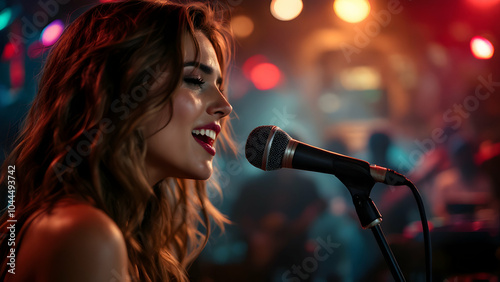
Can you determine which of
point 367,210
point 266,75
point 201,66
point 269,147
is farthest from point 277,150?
point 266,75

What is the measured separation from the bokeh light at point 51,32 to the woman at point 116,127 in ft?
5.94

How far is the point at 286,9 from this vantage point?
13.9 feet

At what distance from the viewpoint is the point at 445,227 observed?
3836 millimetres

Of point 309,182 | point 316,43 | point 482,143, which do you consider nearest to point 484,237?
point 482,143

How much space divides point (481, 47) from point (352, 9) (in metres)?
1.44

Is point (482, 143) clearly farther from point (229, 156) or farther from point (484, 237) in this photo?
point (229, 156)

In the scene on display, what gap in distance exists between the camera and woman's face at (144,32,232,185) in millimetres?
1116

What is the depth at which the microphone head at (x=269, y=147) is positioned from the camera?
103 centimetres

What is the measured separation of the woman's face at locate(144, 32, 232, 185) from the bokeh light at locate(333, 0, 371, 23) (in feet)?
10.7

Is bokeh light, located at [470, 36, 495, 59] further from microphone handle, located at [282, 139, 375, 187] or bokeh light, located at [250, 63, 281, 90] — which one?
microphone handle, located at [282, 139, 375, 187]

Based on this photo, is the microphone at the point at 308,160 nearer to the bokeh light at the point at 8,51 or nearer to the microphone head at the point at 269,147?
the microphone head at the point at 269,147

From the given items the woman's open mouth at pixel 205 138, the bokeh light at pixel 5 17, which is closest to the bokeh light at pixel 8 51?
the bokeh light at pixel 5 17

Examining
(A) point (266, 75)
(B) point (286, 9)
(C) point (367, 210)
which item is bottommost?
(C) point (367, 210)

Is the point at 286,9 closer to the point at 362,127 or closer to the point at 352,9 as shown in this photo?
A: the point at 352,9
